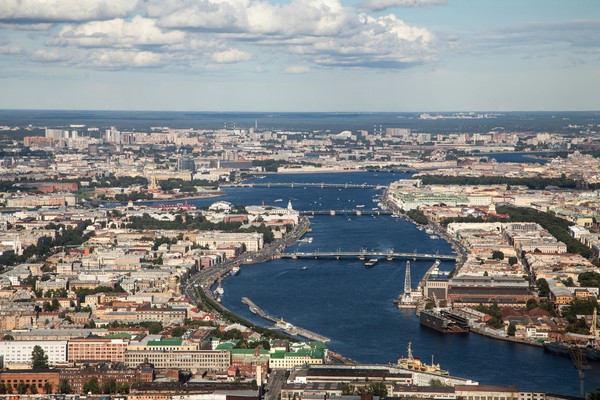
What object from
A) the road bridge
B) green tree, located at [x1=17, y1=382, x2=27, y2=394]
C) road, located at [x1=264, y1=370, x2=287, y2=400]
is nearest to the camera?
road, located at [x1=264, y1=370, x2=287, y2=400]

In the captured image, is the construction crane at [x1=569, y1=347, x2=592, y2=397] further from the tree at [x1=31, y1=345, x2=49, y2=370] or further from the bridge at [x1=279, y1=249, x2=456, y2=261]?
the bridge at [x1=279, y1=249, x2=456, y2=261]

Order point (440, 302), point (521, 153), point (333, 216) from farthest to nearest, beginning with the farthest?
point (521, 153) < point (333, 216) < point (440, 302)

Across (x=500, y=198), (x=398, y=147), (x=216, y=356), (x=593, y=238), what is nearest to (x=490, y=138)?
(x=398, y=147)

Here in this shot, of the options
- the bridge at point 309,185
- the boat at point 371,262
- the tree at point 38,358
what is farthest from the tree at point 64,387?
the bridge at point 309,185

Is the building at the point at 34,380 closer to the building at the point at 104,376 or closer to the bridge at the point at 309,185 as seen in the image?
the building at the point at 104,376

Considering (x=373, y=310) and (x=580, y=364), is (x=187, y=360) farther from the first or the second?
(x=580, y=364)

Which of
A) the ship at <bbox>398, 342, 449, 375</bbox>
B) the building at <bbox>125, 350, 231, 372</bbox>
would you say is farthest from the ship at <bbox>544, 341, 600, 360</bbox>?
the building at <bbox>125, 350, 231, 372</bbox>

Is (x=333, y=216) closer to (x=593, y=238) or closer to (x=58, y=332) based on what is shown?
(x=593, y=238)
